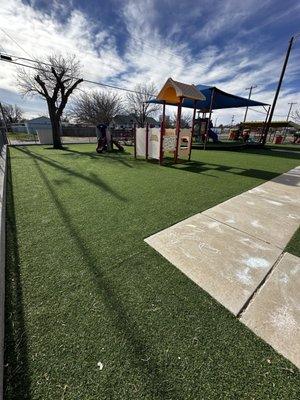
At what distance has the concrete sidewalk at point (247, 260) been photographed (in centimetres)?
173

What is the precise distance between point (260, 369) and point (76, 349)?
1323 mm

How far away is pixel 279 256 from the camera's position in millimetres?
2531

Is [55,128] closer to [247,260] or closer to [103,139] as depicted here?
[103,139]

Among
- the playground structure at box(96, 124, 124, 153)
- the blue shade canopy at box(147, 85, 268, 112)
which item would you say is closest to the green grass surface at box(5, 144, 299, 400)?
the playground structure at box(96, 124, 124, 153)

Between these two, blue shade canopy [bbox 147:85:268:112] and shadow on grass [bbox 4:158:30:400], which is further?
blue shade canopy [bbox 147:85:268:112]

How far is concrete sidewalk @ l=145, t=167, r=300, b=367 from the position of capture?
1729 millimetres

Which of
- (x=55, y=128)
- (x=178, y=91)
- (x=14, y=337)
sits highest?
(x=178, y=91)

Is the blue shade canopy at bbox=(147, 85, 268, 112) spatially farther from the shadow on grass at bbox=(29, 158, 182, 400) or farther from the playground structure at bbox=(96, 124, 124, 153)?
the shadow on grass at bbox=(29, 158, 182, 400)

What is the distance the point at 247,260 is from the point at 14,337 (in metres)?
2.47

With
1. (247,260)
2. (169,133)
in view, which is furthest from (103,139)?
(247,260)

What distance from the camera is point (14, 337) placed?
60.5 inches

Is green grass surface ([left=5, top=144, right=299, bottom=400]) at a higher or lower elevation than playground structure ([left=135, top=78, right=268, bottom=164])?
lower

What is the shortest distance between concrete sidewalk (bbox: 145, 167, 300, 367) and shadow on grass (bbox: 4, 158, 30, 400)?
5.15ft

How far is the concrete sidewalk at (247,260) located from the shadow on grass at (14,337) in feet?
5.15
